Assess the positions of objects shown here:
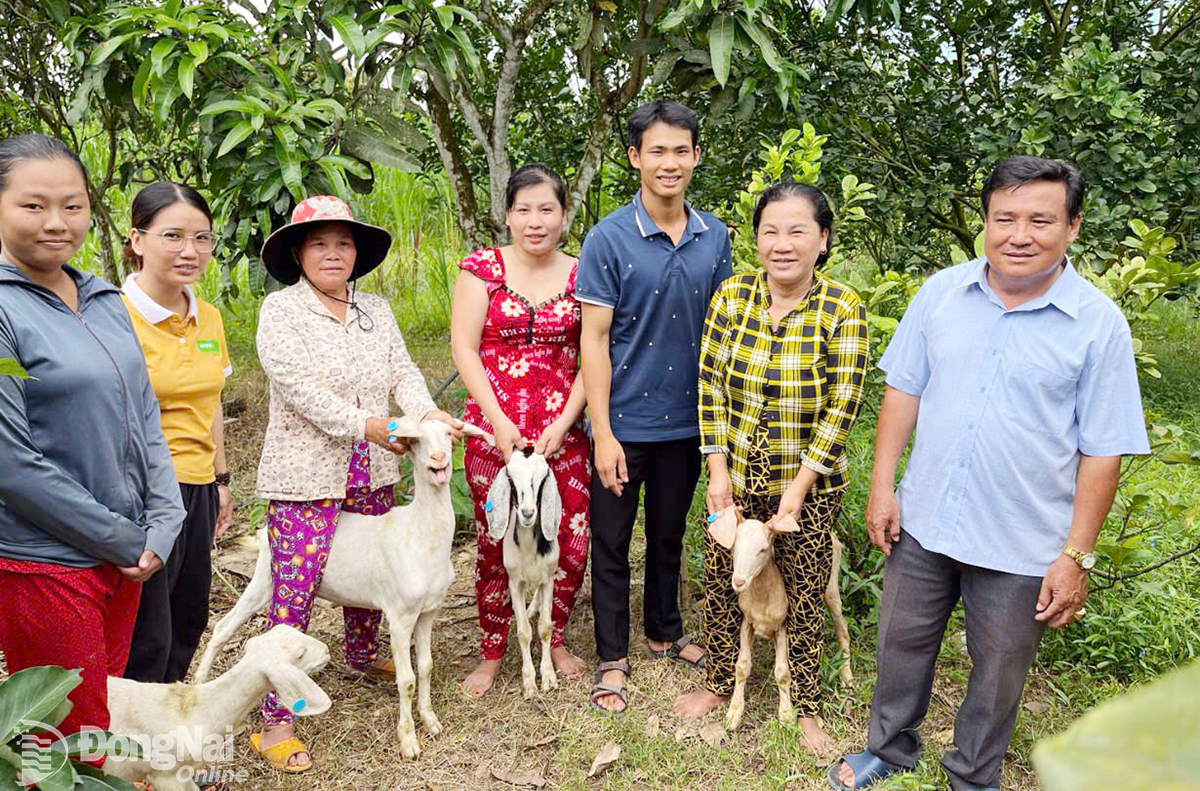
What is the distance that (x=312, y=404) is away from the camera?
297 centimetres

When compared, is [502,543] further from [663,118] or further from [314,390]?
[663,118]

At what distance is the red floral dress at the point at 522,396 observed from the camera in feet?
11.1

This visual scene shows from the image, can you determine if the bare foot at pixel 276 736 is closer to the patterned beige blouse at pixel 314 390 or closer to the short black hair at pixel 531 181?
the patterned beige blouse at pixel 314 390

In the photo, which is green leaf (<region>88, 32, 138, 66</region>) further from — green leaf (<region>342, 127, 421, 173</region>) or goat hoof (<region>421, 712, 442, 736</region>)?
goat hoof (<region>421, 712, 442, 736</region>)

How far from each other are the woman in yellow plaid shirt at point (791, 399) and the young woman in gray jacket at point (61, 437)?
1845 millimetres

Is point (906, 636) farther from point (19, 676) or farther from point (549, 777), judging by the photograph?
point (19, 676)

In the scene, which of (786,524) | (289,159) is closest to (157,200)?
(289,159)

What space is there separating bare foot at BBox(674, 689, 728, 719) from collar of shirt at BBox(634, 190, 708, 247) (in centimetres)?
175

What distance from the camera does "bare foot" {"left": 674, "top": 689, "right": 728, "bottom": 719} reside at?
3.39m

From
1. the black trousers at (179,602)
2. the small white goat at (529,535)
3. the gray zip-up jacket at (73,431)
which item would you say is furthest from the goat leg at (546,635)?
the gray zip-up jacket at (73,431)

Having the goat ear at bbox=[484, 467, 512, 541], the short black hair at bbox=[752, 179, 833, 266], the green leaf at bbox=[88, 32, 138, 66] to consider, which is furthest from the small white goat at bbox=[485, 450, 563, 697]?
the green leaf at bbox=[88, 32, 138, 66]

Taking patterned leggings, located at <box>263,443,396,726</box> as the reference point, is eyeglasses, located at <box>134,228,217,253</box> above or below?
above

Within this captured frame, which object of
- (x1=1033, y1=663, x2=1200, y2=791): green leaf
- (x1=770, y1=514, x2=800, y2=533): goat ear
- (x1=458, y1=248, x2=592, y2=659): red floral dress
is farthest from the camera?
(x1=458, y1=248, x2=592, y2=659): red floral dress

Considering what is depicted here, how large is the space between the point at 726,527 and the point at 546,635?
3.30 ft
